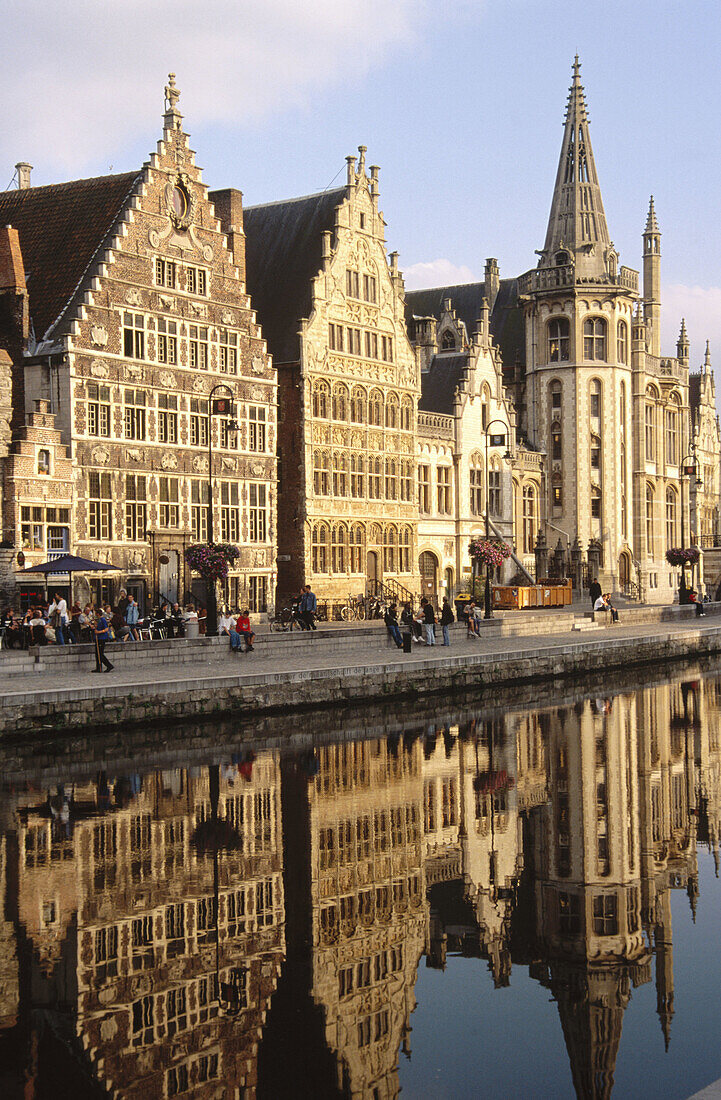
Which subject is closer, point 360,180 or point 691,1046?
point 691,1046

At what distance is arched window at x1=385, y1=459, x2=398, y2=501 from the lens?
5406 cm

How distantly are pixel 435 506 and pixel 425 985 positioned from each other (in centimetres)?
4687

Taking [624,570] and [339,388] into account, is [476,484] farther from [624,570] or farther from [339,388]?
[624,570]

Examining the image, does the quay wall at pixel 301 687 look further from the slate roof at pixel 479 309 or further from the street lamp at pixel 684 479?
the slate roof at pixel 479 309

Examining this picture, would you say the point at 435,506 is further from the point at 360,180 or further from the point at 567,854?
the point at 567,854

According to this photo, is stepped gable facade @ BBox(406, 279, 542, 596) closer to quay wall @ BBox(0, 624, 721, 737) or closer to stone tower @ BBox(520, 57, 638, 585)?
stone tower @ BBox(520, 57, 638, 585)

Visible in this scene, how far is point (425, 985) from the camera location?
38.8 feet

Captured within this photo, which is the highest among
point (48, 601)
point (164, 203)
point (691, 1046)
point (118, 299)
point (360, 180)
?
point (360, 180)

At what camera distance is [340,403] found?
51188mm

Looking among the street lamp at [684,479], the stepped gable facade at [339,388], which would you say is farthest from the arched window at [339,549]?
the street lamp at [684,479]

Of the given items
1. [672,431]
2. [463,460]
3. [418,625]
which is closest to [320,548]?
[418,625]

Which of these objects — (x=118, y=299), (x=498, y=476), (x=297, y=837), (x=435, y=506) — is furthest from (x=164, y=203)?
(x=297, y=837)

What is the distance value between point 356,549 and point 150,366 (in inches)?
515

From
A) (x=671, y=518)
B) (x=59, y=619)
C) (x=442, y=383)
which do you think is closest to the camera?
(x=59, y=619)
